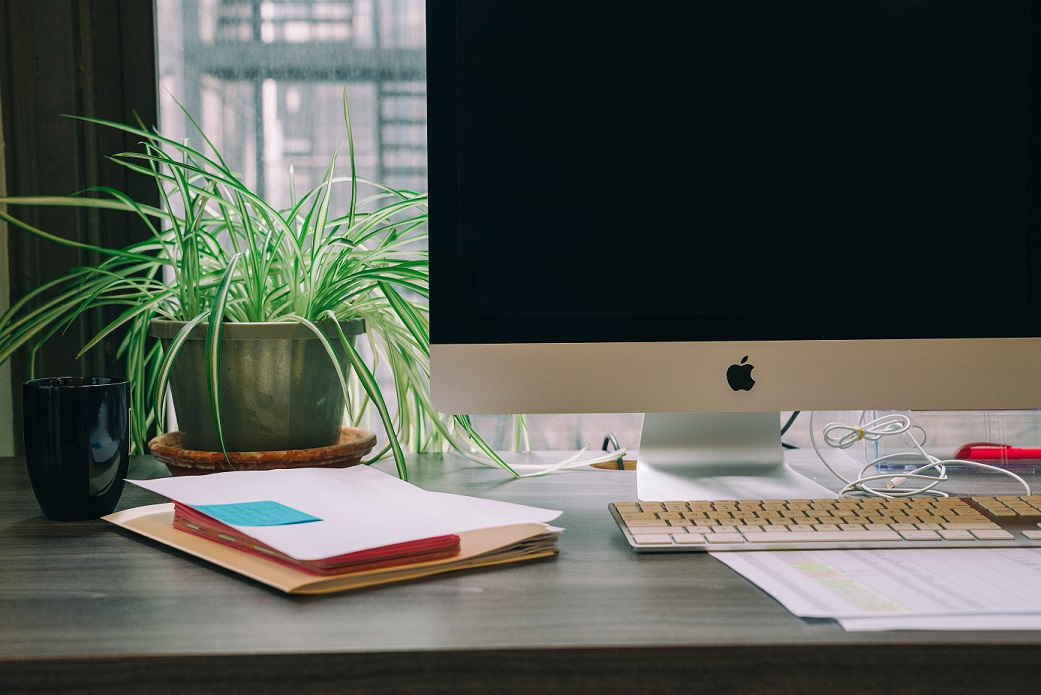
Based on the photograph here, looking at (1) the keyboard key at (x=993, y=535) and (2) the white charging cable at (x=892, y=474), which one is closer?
(1) the keyboard key at (x=993, y=535)

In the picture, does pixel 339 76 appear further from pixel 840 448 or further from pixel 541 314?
pixel 840 448

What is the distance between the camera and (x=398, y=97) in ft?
4.12

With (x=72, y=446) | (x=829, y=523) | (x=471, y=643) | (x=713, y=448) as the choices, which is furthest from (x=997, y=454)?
(x=72, y=446)

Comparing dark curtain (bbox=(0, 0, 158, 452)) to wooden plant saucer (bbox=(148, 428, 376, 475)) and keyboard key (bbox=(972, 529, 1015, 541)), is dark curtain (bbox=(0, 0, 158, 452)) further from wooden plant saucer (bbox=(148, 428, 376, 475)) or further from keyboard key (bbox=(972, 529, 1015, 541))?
keyboard key (bbox=(972, 529, 1015, 541))

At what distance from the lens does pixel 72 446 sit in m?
0.73

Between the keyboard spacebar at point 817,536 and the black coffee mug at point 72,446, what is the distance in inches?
22.2

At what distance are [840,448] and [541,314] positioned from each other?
51cm

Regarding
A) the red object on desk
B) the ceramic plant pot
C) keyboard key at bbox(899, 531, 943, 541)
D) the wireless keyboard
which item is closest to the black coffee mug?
the ceramic plant pot

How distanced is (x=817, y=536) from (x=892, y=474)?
11.4 inches

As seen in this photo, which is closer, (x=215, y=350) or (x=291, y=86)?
(x=215, y=350)

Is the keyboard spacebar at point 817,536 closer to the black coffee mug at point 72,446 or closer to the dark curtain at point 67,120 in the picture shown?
the black coffee mug at point 72,446

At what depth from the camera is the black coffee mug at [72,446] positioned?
73 cm

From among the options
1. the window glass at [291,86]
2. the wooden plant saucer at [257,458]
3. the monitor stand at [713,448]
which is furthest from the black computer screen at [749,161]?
the window glass at [291,86]

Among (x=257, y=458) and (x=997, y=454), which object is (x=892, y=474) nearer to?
(x=997, y=454)
